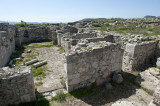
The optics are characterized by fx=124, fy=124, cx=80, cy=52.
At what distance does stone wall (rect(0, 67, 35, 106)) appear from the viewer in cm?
532

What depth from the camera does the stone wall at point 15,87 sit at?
5.32 metres

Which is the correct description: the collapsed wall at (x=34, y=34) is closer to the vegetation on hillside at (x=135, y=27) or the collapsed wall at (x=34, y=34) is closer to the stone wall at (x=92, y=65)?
the vegetation on hillside at (x=135, y=27)

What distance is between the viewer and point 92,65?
6797 mm

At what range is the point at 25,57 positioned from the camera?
12.1 m

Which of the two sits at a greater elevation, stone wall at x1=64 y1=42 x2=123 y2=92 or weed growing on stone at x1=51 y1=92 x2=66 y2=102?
stone wall at x1=64 y1=42 x2=123 y2=92

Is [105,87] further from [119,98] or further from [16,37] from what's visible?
[16,37]

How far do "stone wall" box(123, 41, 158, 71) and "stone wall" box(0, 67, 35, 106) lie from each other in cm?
662

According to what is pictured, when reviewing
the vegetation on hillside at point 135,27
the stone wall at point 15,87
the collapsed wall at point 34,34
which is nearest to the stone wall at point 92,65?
the stone wall at point 15,87

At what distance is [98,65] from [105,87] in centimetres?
133

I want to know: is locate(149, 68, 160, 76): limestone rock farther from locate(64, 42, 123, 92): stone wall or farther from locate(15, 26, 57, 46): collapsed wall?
locate(15, 26, 57, 46): collapsed wall

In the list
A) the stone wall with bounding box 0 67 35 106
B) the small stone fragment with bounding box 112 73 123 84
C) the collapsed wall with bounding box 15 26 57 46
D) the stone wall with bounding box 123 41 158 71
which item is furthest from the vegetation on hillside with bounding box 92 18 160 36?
the stone wall with bounding box 0 67 35 106

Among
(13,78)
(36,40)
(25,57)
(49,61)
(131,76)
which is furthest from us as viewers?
(36,40)

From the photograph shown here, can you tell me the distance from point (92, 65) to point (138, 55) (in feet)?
13.4

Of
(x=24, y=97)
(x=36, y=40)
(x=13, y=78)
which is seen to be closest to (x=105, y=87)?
(x=24, y=97)
